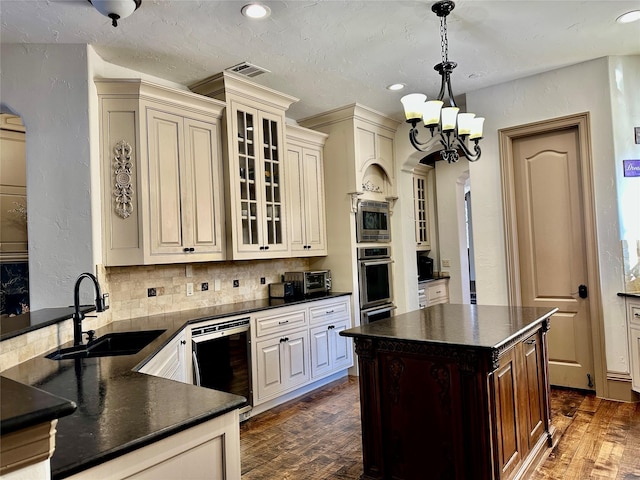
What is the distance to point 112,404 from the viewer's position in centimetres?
131

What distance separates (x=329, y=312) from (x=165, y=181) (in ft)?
6.64

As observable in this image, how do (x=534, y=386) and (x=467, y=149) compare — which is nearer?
(x=534, y=386)

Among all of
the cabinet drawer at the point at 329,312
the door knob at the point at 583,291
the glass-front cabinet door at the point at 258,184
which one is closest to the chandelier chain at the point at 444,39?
the glass-front cabinet door at the point at 258,184

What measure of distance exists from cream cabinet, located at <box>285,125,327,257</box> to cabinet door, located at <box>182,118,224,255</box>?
86 centimetres

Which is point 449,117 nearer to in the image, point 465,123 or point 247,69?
point 465,123

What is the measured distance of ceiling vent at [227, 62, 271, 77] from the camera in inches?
131

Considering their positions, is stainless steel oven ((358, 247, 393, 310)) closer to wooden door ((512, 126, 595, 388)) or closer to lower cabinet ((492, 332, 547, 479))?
wooden door ((512, 126, 595, 388))

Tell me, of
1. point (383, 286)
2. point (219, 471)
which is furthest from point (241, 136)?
point (219, 471)

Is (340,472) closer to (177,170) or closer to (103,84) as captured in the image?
(177,170)

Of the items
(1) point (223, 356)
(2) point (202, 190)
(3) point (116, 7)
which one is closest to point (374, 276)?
(1) point (223, 356)

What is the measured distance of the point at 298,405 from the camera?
3.69 m

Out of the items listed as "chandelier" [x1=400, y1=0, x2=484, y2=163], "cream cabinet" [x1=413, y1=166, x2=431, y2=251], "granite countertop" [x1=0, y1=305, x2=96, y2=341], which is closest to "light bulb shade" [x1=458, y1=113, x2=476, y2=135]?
"chandelier" [x1=400, y1=0, x2=484, y2=163]

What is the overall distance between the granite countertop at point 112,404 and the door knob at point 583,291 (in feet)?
11.5

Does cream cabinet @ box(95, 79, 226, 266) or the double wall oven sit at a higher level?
cream cabinet @ box(95, 79, 226, 266)
